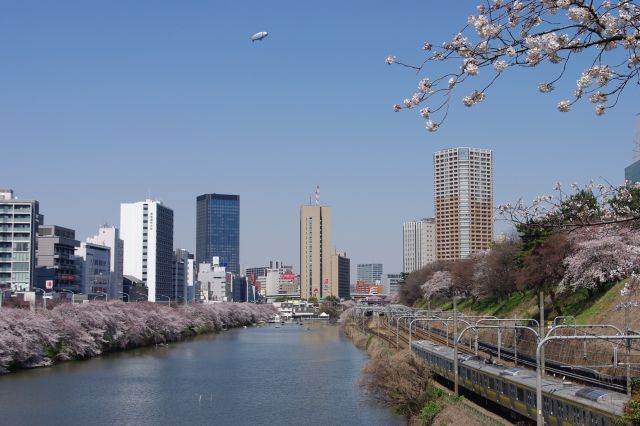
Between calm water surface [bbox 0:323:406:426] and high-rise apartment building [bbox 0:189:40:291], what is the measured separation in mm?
44359

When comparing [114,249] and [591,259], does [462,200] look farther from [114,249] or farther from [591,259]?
[591,259]

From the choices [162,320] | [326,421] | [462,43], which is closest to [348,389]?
[326,421]

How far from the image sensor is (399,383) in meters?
33.3

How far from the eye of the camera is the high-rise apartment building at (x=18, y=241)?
106500mm

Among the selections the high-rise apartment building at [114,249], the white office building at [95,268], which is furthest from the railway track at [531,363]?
the high-rise apartment building at [114,249]

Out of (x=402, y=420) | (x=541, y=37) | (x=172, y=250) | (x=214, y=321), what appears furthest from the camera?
(x=172, y=250)

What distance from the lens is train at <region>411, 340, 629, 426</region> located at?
69.2 feet

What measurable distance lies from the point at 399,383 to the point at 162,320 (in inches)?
2377

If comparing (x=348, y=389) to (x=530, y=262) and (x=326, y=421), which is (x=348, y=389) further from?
(x=530, y=262)

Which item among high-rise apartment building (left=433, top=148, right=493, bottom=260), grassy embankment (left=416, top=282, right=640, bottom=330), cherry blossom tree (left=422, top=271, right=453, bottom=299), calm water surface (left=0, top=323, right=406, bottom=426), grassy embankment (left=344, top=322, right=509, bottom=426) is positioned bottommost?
calm water surface (left=0, top=323, right=406, bottom=426)

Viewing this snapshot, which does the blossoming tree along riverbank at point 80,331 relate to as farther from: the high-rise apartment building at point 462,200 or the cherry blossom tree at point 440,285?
the high-rise apartment building at point 462,200

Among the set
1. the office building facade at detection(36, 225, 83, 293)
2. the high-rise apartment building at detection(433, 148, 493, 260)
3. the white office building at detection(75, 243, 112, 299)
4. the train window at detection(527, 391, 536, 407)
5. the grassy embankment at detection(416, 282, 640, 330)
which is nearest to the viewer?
the train window at detection(527, 391, 536, 407)

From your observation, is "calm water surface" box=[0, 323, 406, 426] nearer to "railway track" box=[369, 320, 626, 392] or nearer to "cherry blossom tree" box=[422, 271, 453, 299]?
"railway track" box=[369, 320, 626, 392]

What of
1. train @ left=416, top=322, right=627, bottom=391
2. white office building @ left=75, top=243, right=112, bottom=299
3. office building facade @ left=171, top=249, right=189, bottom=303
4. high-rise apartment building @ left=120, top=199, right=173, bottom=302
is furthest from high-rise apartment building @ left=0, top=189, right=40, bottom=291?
office building facade @ left=171, top=249, right=189, bottom=303
